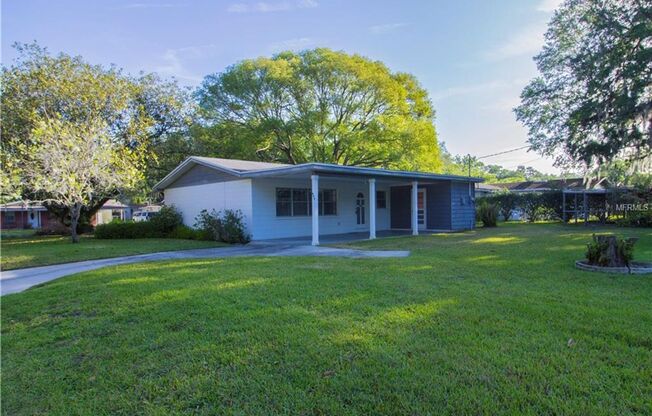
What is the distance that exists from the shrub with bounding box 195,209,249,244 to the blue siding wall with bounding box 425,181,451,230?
30.9 ft

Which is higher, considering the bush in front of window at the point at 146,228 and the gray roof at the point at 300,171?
the gray roof at the point at 300,171

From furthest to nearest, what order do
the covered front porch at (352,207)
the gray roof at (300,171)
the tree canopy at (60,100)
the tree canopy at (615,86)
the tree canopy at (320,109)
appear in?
the tree canopy at (320,109)
the tree canopy at (60,100)
the covered front porch at (352,207)
the gray roof at (300,171)
the tree canopy at (615,86)

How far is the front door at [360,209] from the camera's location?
1842 cm

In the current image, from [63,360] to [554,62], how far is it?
22.8 meters

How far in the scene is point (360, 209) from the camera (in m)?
18.7

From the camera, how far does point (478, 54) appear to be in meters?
16.8

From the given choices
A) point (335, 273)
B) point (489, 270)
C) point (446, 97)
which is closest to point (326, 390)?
point (335, 273)

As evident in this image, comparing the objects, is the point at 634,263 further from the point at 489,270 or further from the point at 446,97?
the point at 446,97

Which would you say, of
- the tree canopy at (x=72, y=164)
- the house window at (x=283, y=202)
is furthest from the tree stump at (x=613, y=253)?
the tree canopy at (x=72, y=164)

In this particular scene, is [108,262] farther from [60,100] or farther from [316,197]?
[60,100]

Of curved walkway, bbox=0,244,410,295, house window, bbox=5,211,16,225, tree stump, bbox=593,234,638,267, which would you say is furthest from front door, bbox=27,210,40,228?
tree stump, bbox=593,234,638,267

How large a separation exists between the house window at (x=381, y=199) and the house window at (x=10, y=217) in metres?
36.8

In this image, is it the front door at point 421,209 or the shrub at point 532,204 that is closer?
the front door at point 421,209

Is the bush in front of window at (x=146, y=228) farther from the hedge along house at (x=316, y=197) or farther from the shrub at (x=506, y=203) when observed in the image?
the shrub at (x=506, y=203)
